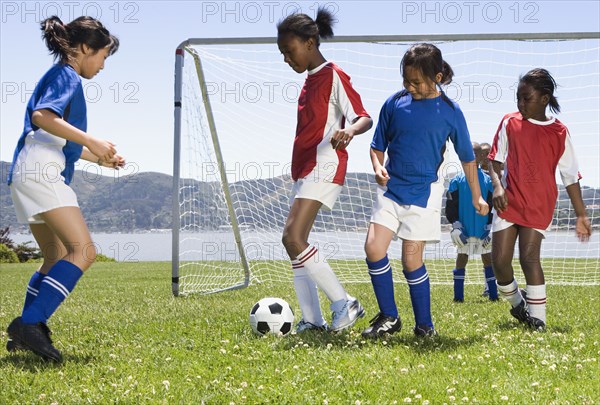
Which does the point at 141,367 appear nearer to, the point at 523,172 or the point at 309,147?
the point at 309,147

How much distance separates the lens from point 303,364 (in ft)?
13.1

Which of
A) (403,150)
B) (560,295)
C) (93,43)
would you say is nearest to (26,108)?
(93,43)

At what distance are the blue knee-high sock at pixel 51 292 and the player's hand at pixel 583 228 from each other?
367 cm

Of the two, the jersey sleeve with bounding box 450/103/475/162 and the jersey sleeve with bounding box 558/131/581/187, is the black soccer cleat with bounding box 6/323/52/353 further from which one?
the jersey sleeve with bounding box 558/131/581/187

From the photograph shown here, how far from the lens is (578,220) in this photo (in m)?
5.57

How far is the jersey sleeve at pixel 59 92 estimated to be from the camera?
4098mm

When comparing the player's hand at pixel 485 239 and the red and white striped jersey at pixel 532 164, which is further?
the player's hand at pixel 485 239

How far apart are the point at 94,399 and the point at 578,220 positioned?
3.84 meters

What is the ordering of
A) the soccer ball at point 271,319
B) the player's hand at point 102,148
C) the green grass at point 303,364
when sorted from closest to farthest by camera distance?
the green grass at point 303,364 < the player's hand at point 102,148 < the soccer ball at point 271,319

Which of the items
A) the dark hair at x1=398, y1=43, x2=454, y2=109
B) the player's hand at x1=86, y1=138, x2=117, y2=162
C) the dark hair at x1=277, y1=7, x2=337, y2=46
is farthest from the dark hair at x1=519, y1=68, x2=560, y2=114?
the player's hand at x1=86, y1=138, x2=117, y2=162

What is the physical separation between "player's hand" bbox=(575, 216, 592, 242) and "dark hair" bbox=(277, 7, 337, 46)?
2378 mm

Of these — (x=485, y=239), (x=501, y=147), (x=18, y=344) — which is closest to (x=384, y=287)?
(x=501, y=147)

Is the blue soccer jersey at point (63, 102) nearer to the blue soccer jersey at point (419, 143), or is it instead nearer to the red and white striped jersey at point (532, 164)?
the blue soccer jersey at point (419, 143)

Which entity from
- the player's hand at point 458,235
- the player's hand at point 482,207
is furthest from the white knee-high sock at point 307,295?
the player's hand at point 458,235
